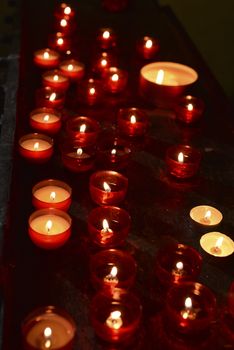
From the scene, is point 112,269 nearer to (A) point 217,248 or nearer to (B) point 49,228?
(B) point 49,228

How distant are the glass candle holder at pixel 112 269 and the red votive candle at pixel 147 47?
1.40m

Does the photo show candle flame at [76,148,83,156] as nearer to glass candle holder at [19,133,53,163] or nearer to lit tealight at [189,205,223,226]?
glass candle holder at [19,133,53,163]

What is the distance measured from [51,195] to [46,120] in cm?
43

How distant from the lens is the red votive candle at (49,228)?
Result: 138 cm

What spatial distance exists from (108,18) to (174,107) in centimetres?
103

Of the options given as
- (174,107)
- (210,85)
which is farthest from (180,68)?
(174,107)

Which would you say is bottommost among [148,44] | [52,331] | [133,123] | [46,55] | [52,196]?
[52,331]

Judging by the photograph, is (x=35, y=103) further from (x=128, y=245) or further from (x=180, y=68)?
(x=128, y=245)

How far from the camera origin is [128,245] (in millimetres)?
1445

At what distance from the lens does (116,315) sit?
1.20 metres

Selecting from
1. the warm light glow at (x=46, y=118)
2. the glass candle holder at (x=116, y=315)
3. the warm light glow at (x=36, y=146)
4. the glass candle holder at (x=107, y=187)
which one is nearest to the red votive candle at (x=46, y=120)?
the warm light glow at (x=46, y=118)

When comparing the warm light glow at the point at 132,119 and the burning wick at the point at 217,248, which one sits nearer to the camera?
the burning wick at the point at 217,248

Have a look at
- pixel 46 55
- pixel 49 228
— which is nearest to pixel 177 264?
pixel 49 228

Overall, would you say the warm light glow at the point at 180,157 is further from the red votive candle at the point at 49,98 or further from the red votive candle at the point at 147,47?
the red votive candle at the point at 147,47
